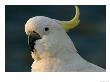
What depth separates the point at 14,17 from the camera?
477 centimetres

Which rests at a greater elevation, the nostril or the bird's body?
the nostril

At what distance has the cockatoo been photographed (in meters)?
2.51

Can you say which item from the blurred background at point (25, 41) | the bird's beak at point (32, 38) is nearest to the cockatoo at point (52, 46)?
the bird's beak at point (32, 38)

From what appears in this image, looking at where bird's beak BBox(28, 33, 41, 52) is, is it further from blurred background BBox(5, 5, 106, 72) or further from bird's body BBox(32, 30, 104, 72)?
blurred background BBox(5, 5, 106, 72)

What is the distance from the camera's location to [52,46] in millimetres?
2521

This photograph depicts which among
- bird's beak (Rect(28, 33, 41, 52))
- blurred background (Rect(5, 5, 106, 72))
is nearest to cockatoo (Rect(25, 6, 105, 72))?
bird's beak (Rect(28, 33, 41, 52))

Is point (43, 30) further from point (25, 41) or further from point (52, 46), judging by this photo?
point (25, 41)

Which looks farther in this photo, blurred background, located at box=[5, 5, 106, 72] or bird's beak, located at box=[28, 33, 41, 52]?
blurred background, located at box=[5, 5, 106, 72]

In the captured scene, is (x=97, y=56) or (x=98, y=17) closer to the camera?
(x=97, y=56)

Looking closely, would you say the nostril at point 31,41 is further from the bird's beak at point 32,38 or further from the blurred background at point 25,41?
the blurred background at point 25,41

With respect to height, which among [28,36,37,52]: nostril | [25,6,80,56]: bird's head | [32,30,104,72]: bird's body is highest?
[25,6,80,56]: bird's head
